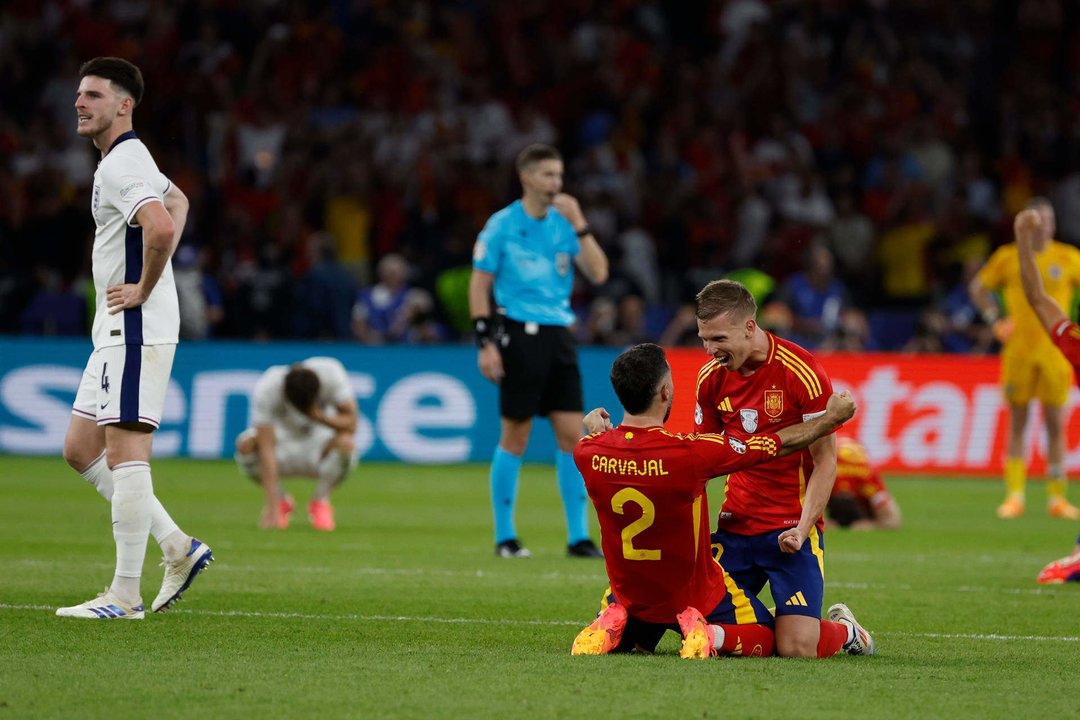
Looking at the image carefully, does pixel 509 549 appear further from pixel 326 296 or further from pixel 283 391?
pixel 326 296

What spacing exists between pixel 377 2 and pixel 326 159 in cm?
322

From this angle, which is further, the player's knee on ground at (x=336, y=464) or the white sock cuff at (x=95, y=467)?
the player's knee on ground at (x=336, y=464)

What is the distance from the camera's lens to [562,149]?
69.5ft

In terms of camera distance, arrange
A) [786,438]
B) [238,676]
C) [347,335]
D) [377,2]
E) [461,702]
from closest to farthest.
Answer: [461,702] → [238,676] → [786,438] → [347,335] → [377,2]

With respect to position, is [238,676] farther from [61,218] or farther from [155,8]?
[155,8]

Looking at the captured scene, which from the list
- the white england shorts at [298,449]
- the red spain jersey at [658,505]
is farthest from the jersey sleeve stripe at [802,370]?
the white england shorts at [298,449]

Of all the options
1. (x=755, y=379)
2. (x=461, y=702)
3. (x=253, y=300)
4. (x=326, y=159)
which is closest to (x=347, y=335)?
(x=253, y=300)

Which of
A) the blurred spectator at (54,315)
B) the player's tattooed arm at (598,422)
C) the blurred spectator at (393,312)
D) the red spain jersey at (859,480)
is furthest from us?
the blurred spectator at (393,312)

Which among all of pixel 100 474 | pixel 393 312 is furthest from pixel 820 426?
pixel 393 312

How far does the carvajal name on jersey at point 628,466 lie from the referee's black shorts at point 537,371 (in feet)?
12.7

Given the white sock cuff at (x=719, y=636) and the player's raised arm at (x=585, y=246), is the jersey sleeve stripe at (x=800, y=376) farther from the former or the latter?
the player's raised arm at (x=585, y=246)

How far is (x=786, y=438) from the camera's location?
5.61 metres

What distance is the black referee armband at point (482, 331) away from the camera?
942 cm

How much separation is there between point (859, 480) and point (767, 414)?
598cm
